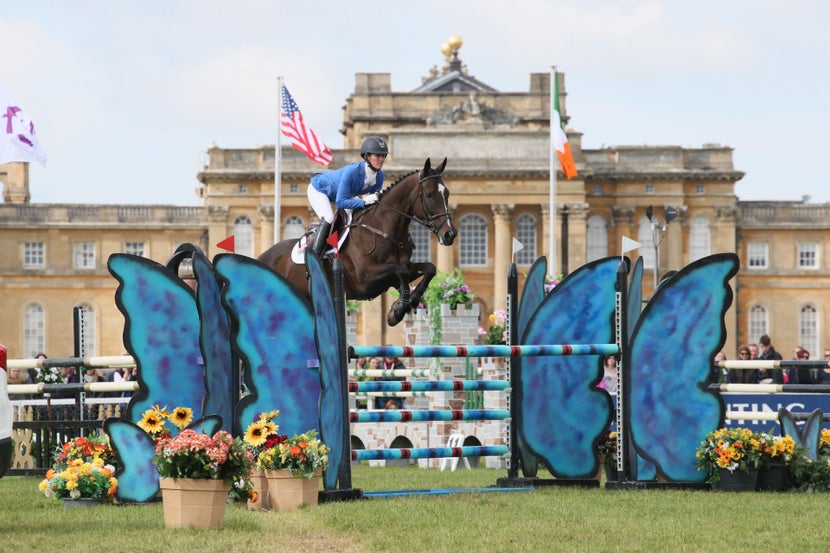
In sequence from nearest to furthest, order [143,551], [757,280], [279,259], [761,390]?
[143,551] → [761,390] → [279,259] → [757,280]

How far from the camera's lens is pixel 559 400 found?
13859 mm

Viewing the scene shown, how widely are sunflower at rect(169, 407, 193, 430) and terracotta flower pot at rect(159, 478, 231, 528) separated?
183 centimetres

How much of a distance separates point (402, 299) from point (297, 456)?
9.70 ft

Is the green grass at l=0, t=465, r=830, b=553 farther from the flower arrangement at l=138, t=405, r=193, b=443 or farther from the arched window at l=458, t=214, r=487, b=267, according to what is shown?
the arched window at l=458, t=214, r=487, b=267

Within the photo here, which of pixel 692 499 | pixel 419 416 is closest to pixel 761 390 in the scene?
pixel 692 499

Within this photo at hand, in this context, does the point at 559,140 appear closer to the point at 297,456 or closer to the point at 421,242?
the point at 421,242

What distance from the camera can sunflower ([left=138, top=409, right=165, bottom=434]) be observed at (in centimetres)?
1242

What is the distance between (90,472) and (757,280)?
2503 inches

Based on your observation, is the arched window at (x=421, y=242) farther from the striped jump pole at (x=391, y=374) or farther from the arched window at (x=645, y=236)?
the striped jump pole at (x=391, y=374)

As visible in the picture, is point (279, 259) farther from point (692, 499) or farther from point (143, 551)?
point (143, 551)

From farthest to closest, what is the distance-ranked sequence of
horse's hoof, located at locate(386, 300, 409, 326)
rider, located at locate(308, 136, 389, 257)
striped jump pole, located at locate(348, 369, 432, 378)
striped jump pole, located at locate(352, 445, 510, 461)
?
striped jump pole, located at locate(348, 369, 432, 378) → rider, located at locate(308, 136, 389, 257) → horse's hoof, located at locate(386, 300, 409, 326) → striped jump pole, located at locate(352, 445, 510, 461)

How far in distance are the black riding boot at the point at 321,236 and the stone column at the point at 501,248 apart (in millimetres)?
54575

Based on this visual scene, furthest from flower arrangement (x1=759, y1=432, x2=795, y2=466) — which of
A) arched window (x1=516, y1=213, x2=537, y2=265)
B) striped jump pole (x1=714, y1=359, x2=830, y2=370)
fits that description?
arched window (x1=516, y1=213, x2=537, y2=265)

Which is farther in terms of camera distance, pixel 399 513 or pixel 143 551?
pixel 399 513
